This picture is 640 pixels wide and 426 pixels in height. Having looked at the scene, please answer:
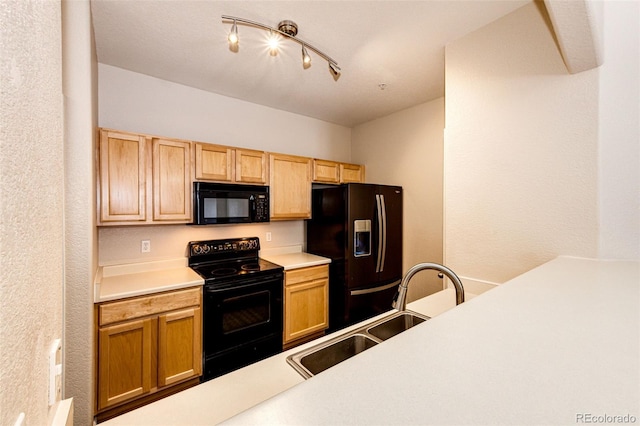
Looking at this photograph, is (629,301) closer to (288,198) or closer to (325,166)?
(288,198)

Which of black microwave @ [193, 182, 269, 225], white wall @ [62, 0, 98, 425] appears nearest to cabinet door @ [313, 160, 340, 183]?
black microwave @ [193, 182, 269, 225]

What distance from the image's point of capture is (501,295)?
914 millimetres

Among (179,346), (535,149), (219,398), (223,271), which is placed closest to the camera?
(219,398)

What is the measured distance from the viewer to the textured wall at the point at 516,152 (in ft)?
4.64

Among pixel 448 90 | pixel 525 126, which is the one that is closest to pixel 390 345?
pixel 525 126

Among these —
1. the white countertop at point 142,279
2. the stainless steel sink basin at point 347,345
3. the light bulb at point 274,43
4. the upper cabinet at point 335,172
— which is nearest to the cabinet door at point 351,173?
the upper cabinet at point 335,172

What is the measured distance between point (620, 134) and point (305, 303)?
258cm

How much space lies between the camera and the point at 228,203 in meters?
2.58

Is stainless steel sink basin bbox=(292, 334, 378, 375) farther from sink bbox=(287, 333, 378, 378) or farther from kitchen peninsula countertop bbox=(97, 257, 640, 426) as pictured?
kitchen peninsula countertop bbox=(97, 257, 640, 426)

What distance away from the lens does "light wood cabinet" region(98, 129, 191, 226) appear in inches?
79.8

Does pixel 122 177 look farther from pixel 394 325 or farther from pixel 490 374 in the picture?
pixel 490 374

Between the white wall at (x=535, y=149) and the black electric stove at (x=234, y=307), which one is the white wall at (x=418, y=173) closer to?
the white wall at (x=535, y=149)

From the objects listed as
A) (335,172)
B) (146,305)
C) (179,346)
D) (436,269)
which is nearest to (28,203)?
(436,269)

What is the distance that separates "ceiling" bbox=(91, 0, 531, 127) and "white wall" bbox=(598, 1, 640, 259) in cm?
51
